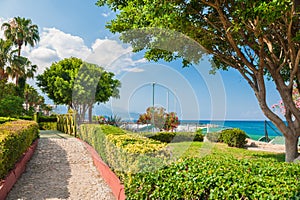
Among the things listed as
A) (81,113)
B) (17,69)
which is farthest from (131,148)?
(17,69)

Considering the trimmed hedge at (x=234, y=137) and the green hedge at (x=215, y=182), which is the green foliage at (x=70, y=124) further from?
the green hedge at (x=215, y=182)

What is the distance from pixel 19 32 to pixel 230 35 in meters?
27.7

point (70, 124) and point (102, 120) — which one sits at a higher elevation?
point (102, 120)

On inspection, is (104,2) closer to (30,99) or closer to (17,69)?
(17,69)

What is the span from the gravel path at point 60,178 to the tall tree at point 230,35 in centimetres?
368

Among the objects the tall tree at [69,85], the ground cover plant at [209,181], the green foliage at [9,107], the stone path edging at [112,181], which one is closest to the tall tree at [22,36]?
the tall tree at [69,85]

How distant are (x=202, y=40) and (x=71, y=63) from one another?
17.4m

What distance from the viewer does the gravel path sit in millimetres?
4910

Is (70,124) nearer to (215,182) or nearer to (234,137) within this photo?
(234,137)

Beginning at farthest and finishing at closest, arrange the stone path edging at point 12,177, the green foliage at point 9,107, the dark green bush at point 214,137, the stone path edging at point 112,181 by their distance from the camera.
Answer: the green foliage at point 9,107, the dark green bush at point 214,137, the stone path edging at point 12,177, the stone path edging at point 112,181

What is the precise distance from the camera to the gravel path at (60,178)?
4.91 meters

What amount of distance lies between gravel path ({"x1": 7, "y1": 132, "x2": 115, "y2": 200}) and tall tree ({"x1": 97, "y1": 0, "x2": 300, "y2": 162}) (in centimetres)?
368

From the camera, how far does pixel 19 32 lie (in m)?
28.2

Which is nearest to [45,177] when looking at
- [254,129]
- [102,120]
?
[102,120]
